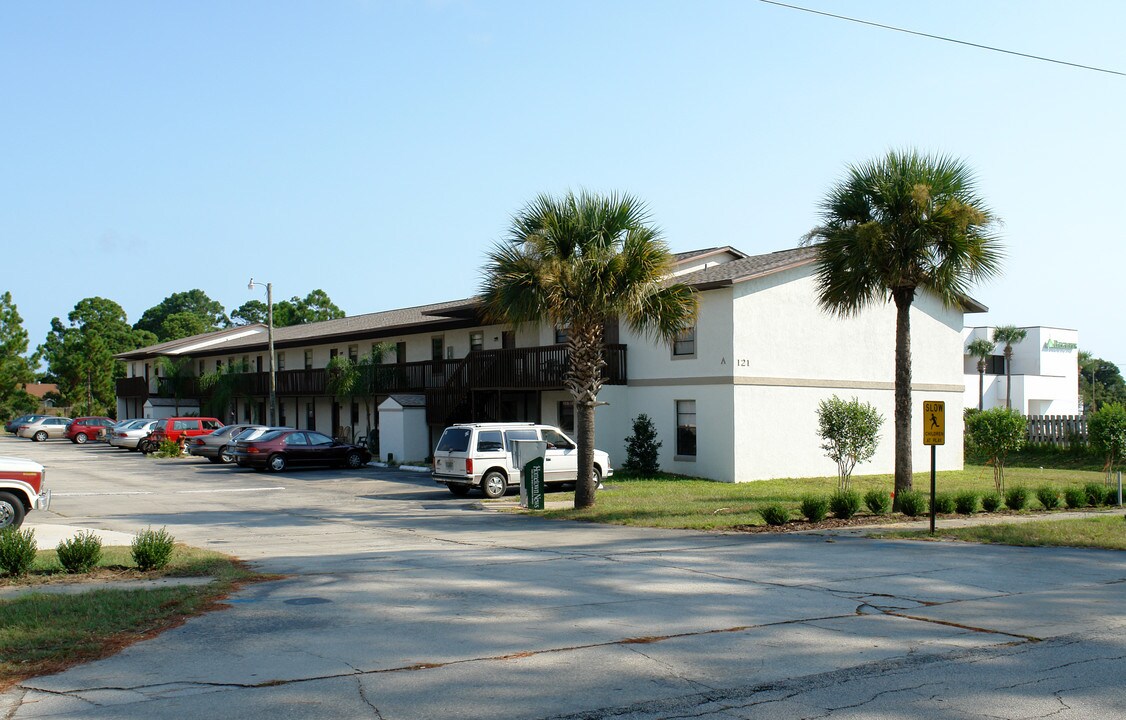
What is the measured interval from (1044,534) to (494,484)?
493 inches

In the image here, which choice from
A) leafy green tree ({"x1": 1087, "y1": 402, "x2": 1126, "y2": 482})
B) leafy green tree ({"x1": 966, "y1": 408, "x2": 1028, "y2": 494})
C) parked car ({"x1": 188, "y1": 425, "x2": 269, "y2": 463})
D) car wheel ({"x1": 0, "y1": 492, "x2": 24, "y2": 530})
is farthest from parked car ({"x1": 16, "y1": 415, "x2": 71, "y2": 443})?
leafy green tree ({"x1": 1087, "y1": 402, "x2": 1126, "y2": 482})

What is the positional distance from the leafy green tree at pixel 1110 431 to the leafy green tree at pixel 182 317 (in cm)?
10323

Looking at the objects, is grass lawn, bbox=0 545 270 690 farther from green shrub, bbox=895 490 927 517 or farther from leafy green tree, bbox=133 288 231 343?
leafy green tree, bbox=133 288 231 343

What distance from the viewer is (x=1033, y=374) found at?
226ft

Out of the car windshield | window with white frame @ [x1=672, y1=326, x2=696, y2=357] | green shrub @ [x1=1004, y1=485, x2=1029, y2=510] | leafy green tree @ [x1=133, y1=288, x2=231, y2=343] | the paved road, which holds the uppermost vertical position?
leafy green tree @ [x1=133, y1=288, x2=231, y2=343]

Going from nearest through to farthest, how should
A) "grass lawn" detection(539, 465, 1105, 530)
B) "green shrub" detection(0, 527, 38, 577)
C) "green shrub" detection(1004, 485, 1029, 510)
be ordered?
"green shrub" detection(0, 527, 38, 577), "grass lawn" detection(539, 465, 1105, 530), "green shrub" detection(1004, 485, 1029, 510)

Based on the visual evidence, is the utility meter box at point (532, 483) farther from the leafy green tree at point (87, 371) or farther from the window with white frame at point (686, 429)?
the leafy green tree at point (87, 371)

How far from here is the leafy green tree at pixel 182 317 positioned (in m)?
114

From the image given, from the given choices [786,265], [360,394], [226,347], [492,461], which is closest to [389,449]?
[360,394]

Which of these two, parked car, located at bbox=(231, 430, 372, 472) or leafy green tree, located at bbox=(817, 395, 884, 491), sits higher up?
leafy green tree, located at bbox=(817, 395, 884, 491)

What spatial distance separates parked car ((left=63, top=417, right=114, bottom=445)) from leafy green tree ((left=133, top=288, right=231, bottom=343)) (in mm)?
57503

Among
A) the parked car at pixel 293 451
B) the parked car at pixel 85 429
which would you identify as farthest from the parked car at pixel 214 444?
the parked car at pixel 85 429

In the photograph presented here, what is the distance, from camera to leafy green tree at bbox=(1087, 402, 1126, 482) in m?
25.3

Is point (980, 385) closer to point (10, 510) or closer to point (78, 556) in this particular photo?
point (10, 510)
